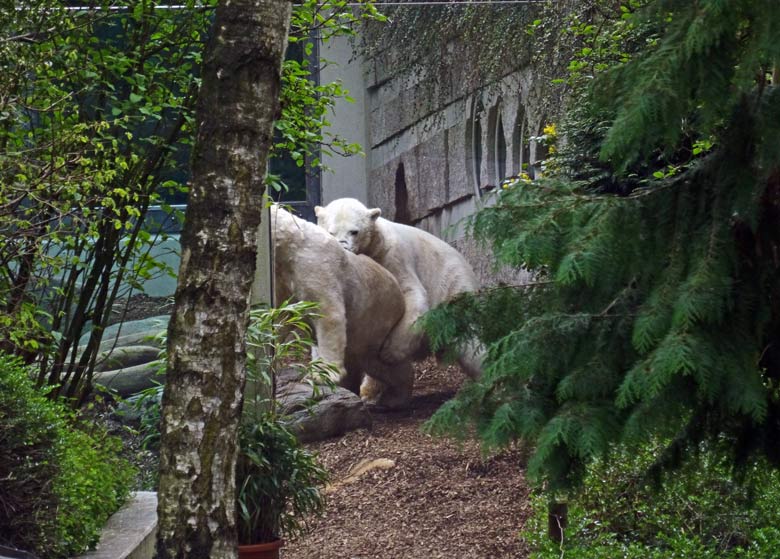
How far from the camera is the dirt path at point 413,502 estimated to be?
623cm

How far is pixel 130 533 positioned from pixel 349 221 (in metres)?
4.81

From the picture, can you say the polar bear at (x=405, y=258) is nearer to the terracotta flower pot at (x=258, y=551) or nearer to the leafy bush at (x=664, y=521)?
the leafy bush at (x=664, y=521)

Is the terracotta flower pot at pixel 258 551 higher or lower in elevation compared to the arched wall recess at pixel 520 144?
lower

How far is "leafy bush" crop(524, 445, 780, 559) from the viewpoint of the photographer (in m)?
4.96

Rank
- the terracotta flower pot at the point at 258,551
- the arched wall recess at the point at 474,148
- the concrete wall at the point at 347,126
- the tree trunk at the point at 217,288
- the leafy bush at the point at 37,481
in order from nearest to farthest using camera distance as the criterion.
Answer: the tree trunk at the point at 217,288 < the leafy bush at the point at 37,481 < the terracotta flower pot at the point at 258,551 < the arched wall recess at the point at 474,148 < the concrete wall at the point at 347,126

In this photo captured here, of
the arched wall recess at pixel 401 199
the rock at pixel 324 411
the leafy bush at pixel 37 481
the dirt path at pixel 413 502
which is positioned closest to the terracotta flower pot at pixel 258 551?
the dirt path at pixel 413 502

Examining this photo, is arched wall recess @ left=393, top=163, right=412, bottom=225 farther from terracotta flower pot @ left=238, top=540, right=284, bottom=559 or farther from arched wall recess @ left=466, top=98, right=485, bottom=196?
terracotta flower pot @ left=238, top=540, right=284, bottom=559

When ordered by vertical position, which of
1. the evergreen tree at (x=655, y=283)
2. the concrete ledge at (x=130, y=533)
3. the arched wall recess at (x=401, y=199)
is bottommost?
the concrete ledge at (x=130, y=533)

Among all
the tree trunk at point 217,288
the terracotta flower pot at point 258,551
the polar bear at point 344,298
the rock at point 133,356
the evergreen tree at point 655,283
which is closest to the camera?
the evergreen tree at point 655,283

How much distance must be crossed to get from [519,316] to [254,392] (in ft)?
8.36

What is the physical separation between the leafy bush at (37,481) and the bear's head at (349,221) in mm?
4816

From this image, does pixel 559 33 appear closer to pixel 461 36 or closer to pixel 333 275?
pixel 461 36

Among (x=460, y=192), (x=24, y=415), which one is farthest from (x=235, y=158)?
(x=460, y=192)

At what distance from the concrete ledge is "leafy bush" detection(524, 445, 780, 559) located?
1.73 m
